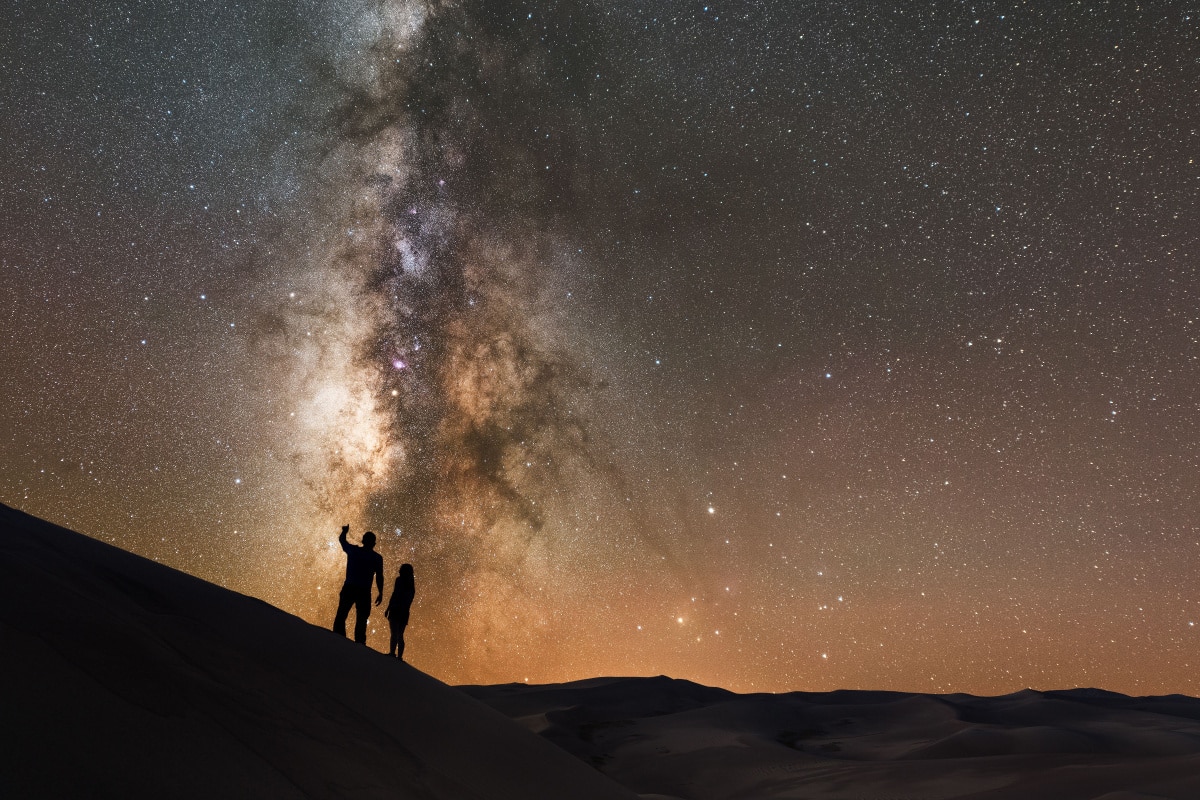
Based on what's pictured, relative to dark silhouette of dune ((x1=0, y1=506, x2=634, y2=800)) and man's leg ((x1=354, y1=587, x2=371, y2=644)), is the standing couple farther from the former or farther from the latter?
dark silhouette of dune ((x1=0, y1=506, x2=634, y2=800))

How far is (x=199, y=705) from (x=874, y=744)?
497 inches

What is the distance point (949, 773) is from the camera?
8.93m

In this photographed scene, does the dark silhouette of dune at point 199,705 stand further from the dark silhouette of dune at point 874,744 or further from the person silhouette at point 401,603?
the dark silhouette of dune at point 874,744

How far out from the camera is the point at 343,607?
23.6ft

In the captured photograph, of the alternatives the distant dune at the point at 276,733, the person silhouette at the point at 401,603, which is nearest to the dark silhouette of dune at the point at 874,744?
the distant dune at the point at 276,733

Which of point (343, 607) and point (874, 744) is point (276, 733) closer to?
point (343, 607)

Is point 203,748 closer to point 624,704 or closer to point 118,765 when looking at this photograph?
point 118,765

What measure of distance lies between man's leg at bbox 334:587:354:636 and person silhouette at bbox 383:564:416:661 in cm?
63

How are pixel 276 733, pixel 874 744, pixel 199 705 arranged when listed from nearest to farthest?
pixel 199 705 < pixel 276 733 < pixel 874 744

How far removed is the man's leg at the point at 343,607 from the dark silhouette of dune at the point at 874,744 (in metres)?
3.68

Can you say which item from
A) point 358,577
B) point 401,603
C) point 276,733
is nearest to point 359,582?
point 358,577

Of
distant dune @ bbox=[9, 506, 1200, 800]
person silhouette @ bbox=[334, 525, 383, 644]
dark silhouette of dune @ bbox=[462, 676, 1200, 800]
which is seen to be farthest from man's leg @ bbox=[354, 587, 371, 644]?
dark silhouette of dune @ bbox=[462, 676, 1200, 800]

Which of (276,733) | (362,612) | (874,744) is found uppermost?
(362,612)

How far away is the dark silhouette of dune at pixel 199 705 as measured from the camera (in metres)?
2.65
